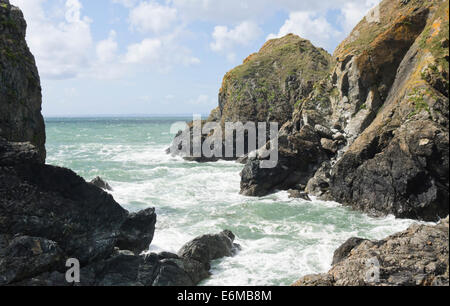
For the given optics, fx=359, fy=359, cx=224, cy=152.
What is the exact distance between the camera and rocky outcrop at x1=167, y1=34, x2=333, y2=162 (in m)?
55.1

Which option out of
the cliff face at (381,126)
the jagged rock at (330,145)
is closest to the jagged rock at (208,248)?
the cliff face at (381,126)

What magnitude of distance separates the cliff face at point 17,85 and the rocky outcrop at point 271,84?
29.8 metres

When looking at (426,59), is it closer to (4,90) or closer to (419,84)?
(419,84)

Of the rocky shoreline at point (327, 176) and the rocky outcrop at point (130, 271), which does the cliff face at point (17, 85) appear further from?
the rocky outcrop at point (130, 271)

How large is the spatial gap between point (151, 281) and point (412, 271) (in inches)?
328

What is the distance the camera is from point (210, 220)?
22422 millimetres

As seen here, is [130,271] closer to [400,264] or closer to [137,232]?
[137,232]

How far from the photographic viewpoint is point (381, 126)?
24.0 metres

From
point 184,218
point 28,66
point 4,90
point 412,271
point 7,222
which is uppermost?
point 28,66

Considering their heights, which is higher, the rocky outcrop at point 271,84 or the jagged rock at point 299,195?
the rocky outcrop at point 271,84

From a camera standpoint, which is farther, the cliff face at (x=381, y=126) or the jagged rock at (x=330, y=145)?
the jagged rock at (x=330, y=145)

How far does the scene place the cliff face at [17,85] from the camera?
58.0 ft

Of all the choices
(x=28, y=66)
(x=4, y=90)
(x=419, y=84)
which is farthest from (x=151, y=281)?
(x=419, y=84)
